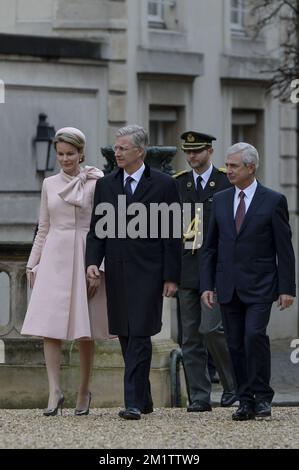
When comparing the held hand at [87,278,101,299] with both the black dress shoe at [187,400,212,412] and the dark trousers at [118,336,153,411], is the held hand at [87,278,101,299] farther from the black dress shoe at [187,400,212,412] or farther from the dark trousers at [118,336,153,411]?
the black dress shoe at [187,400,212,412]

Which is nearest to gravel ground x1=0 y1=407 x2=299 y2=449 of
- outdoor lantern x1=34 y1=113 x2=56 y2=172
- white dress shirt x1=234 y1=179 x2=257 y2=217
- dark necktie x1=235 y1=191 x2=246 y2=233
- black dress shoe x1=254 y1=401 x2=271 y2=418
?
black dress shoe x1=254 y1=401 x2=271 y2=418

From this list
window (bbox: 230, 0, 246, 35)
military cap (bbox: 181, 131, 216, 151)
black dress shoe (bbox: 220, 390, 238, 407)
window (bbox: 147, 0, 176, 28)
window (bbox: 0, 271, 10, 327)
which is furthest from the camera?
window (bbox: 230, 0, 246, 35)

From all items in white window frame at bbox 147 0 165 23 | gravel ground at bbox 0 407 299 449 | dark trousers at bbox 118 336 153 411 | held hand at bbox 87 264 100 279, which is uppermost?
white window frame at bbox 147 0 165 23

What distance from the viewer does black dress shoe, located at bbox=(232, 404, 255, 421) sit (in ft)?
45.0

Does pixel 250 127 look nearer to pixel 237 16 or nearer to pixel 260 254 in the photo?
pixel 237 16

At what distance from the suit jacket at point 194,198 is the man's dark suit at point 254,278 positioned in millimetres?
984

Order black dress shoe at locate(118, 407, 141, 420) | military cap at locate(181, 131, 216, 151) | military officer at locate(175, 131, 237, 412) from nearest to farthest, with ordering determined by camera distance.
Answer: black dress shoe at locate(118, 407, 141, 420)
military officer at locate(175, 131, 237, 412)
military cap at locate(181, 131, 216, 151)

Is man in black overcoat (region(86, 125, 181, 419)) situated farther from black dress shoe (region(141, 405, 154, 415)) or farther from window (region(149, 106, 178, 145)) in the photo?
window (region(149, 106, 178, 145))

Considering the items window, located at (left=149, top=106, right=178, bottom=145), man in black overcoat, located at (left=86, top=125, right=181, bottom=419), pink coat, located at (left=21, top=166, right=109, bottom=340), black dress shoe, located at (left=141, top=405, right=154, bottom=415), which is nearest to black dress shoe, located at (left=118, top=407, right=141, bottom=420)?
man in black overcoat, located at (left=86, top=125, right=181, bottom=419)

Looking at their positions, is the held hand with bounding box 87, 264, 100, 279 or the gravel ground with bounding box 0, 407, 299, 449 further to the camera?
the held hand with bounding box 87, 264, 100, 279

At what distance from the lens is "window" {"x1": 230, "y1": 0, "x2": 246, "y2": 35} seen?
27.2 m

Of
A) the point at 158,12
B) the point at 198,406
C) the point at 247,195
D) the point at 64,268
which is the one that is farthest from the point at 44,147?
the point at 247,195

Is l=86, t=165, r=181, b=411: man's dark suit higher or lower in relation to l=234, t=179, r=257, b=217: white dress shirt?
lower

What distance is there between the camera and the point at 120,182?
545 inches
